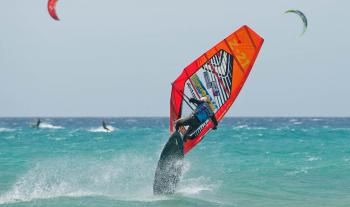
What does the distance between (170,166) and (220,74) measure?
192 centimetres

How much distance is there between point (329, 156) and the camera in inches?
859

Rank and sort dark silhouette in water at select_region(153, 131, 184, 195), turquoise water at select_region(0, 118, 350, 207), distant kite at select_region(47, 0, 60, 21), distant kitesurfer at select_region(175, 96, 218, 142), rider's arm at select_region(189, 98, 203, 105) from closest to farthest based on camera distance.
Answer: rider's arm at select_region(189, 98, 203, 105)
distant kitesurfer at select_region(175, 96, 218, 142)
dark silhouette in water at select_region(153, 131, 184, 195)
turquoise water at select_region(0, 118, 350, 207)
distant kite at select_region(47, 0, 60, 21)

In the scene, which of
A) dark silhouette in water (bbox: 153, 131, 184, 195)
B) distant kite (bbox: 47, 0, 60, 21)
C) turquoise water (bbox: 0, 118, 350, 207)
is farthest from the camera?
distant kite (bbox: 47, 0, 60, 21)

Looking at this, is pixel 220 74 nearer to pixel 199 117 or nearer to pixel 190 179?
pixel 199 117

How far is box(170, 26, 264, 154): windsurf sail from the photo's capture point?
38.0 feet

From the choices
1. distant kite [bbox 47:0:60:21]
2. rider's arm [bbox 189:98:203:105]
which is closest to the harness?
rider's arm [bbox 189:98:203:105]

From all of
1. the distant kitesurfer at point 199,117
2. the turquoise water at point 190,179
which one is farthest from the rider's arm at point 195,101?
the turquoise water at point 190,179

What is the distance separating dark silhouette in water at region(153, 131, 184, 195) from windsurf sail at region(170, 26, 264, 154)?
0.93 feet

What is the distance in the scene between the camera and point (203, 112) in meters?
11.1

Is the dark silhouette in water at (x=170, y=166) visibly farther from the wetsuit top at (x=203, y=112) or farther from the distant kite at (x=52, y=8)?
the distant kite at (x=52, y=8)

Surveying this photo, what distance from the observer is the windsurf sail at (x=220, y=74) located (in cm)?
1159

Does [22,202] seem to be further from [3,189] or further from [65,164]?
[65,164]

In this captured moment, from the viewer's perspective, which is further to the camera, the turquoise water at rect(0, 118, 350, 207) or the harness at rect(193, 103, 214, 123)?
the turquoise water at rect(0, 118, 350, 207)

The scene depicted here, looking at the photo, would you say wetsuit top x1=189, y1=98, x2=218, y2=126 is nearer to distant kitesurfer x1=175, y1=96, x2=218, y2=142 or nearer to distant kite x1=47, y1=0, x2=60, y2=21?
distant kitesurfer x1=175, y1=96, x2=218, y2=142
